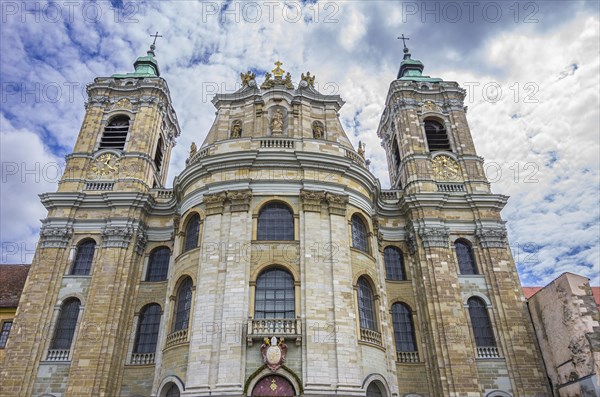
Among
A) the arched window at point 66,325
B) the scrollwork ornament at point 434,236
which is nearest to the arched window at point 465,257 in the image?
the scrollwork ornament at point 434,236

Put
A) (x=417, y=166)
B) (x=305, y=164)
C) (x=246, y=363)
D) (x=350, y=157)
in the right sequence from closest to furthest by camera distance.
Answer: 1. (x=246, y=363)
2. (x=305, y=164)
3. (x=350, y=157)
4. (x=417, y=166)

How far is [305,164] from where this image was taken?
21.5 metres

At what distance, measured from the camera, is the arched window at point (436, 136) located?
A: 93.5ft

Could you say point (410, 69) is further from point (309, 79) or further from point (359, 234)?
point (359, 234)

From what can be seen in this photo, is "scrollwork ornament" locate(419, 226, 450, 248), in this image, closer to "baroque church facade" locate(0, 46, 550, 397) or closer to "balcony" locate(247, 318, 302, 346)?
"baroque church facade" locate(0, 46, 550, 397)

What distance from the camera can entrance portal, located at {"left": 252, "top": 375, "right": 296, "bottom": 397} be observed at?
55.0 feet

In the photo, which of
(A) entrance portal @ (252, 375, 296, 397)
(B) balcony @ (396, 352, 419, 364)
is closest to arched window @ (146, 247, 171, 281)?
(A) entrance portal @ (252, 375, 296, 397)

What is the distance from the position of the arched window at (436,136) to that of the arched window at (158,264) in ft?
55.4

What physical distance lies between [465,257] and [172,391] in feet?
51.6

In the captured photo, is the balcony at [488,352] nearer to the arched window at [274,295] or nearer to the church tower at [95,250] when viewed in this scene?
the arched window at [274,295]

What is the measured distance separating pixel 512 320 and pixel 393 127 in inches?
558

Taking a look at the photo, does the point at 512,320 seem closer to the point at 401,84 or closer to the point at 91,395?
the point at 401,84

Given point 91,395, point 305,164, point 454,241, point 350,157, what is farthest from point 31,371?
point 454,241

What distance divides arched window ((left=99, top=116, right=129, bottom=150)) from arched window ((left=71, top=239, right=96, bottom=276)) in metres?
6.43
